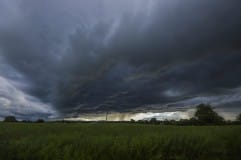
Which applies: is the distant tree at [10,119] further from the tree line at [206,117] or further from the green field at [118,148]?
the green field at [118,148]

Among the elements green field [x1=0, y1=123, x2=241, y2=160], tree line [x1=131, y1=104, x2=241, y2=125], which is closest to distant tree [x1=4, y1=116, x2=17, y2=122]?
tree line [x1=131, y1=104, x2=241, y2=125]

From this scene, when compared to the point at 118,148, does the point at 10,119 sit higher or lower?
higher

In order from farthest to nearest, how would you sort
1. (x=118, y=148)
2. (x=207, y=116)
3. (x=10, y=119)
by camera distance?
(x=10, y=119), (x=207, y=116), (x=118, y=148)

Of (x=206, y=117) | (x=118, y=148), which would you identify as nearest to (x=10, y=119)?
(x=206, y=117)

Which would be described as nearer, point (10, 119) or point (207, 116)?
point (207, 116)

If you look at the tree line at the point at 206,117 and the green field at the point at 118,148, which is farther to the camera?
the tree line at the point at 206,117

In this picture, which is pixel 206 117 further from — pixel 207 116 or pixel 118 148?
pixel 118 148

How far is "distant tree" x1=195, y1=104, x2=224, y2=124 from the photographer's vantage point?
106125mm

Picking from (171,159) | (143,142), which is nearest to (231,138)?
(171,159)

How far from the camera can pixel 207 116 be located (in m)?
108

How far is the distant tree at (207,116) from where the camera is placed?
106125 mm

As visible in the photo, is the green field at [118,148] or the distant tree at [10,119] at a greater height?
the distant tree at [10,119]

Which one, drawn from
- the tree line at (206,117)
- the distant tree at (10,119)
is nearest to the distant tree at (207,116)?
the tree line at (206,117)

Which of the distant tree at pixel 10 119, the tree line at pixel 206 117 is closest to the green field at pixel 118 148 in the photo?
the tree line at pixel 206 117
